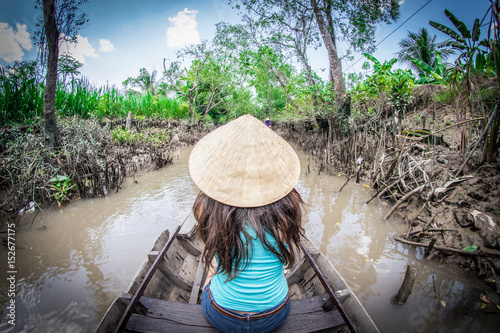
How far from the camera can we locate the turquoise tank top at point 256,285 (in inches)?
46.4

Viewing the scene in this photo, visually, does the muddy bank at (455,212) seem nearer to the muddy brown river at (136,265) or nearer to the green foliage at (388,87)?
the muddy brown river at (136,265)

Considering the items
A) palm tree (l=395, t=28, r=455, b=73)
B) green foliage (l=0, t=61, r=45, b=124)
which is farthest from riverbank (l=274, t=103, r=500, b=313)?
palm tree (l=395, t=28, r=455, b=73)

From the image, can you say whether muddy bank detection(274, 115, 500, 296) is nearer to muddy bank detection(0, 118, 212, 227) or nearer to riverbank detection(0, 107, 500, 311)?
riverbank detection(0, 107, 500, 311)

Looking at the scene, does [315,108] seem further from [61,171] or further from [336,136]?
[61,171]

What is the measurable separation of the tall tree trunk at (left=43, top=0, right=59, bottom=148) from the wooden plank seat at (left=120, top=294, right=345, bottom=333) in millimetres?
4922

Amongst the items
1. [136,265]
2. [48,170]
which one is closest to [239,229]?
[136,265]

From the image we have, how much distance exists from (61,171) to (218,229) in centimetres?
515

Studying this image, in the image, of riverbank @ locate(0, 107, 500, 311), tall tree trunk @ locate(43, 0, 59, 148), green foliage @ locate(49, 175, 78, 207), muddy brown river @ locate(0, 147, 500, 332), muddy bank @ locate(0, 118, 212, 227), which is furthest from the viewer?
tall tree trunk @ locate(43, 0, 59, 148)

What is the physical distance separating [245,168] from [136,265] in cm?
286

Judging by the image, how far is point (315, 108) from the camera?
33.3 feet

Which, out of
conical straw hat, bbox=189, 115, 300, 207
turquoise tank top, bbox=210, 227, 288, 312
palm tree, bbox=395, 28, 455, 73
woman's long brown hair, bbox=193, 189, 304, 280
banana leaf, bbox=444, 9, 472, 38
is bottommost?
turquoise tank top, bbox=210, 227, 288, 312

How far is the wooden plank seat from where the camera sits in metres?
1.46

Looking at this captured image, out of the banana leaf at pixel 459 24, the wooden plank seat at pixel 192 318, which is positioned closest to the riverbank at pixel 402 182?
the banana leaf at pixel 459 24

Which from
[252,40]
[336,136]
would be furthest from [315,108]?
[252,40]
